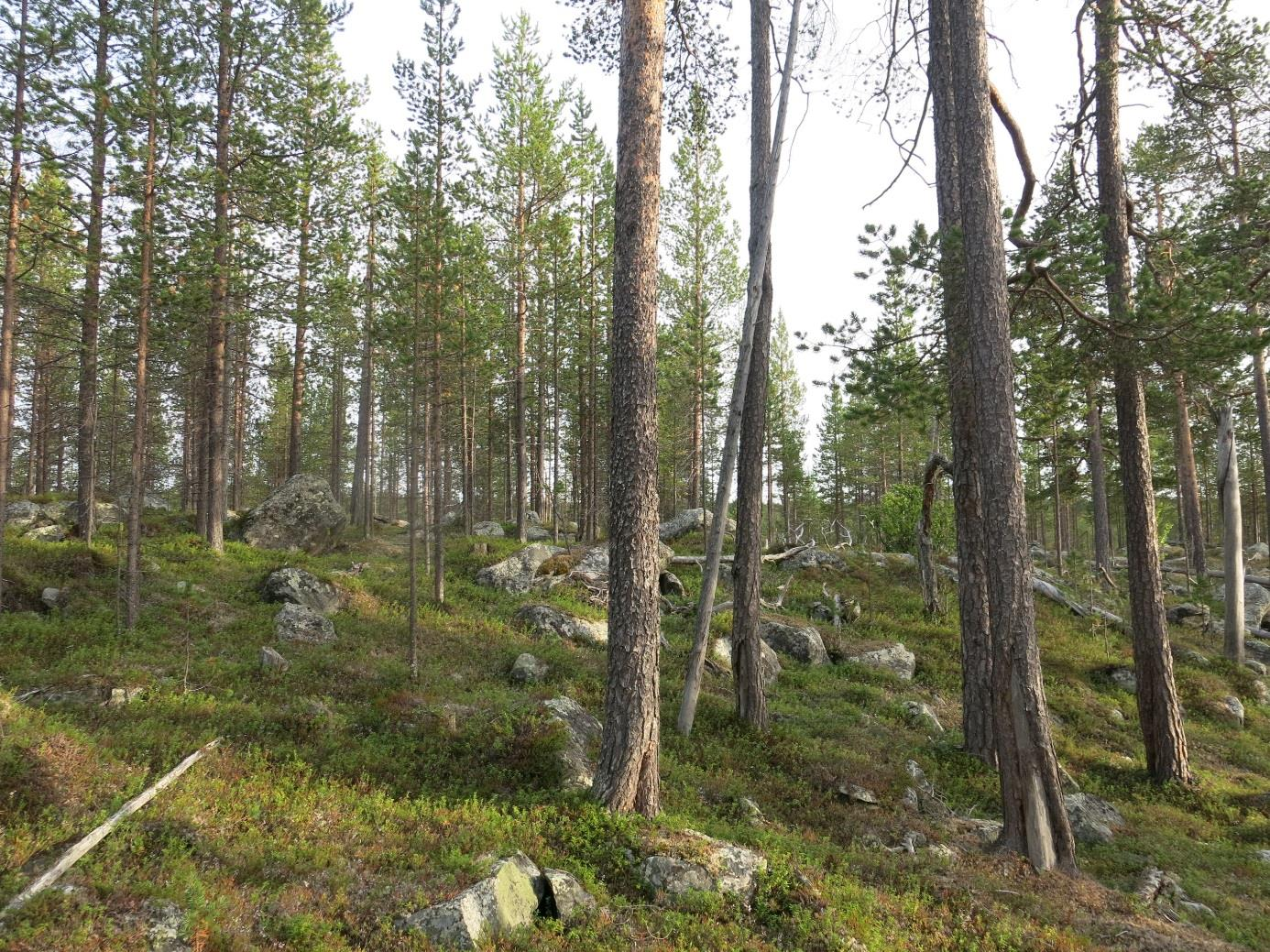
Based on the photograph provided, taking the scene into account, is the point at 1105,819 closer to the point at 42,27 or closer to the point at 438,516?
the point at 438,516

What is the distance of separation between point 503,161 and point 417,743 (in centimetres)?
2232

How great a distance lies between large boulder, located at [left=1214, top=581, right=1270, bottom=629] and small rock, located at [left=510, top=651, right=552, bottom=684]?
66.9 feet

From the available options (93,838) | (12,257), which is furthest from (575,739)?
(12,257)

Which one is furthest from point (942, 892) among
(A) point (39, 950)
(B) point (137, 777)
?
(B) point (137, 777)

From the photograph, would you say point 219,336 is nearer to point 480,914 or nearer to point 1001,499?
point 480,914

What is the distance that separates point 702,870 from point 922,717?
25.7 ft

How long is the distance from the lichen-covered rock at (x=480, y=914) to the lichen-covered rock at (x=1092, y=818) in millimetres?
6768

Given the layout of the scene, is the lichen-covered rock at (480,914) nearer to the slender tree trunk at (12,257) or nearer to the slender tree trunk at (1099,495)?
the slender tree trunk at (12,257)

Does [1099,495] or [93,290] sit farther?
[1099,495]

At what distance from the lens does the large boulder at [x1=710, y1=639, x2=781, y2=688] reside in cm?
1351

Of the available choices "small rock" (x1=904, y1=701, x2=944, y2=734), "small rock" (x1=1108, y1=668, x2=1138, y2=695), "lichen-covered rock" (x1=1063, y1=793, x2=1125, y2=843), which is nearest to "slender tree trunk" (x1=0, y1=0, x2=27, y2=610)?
"small rock" (x1=904, y1=701, x2=944, y2=734)

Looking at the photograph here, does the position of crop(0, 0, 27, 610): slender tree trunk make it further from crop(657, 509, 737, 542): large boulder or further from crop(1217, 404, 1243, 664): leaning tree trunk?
crop(1217, 404, 1243, 664): leaning tree trunk

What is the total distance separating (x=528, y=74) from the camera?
2416 cm

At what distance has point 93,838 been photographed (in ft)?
16.5
